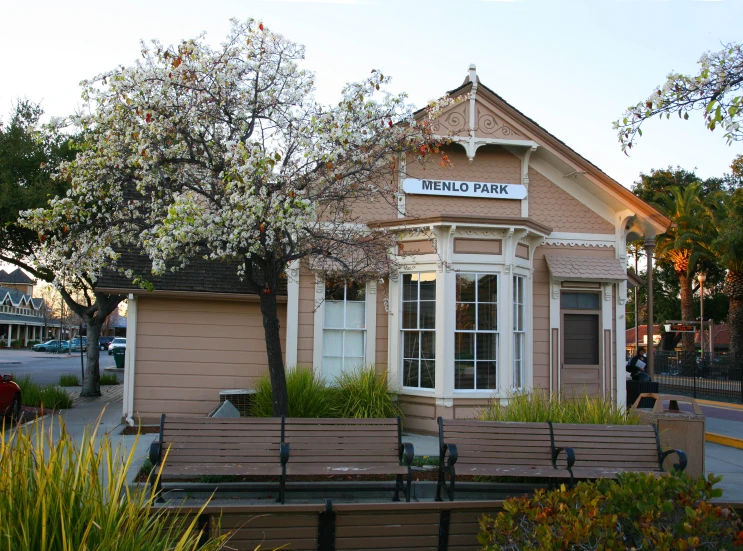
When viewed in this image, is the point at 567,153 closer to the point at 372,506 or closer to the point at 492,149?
the point at 492,149

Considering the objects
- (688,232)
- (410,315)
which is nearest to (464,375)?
(410,315)

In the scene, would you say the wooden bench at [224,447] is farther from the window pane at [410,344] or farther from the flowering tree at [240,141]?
the window pane at [410,344]

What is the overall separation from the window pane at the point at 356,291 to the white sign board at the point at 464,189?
203cm

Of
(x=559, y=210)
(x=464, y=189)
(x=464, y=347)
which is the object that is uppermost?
(x=464, y=189)

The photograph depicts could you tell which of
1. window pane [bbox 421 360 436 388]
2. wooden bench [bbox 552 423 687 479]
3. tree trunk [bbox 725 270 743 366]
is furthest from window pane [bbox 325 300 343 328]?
tree trunk [bbox 725 270 743 366]

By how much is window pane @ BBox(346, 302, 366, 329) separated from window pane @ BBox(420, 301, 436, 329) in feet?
3.92

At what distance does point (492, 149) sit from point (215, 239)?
22.1 feet

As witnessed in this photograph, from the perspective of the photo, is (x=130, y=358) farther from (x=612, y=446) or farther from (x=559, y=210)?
(x=559, y=210)

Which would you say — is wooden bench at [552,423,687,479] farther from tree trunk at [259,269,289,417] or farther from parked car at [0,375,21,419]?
parked car at [0,375,21,419]

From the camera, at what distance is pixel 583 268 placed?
44.3 feet

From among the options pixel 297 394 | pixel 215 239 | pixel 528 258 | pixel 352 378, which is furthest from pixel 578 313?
pixel 215 239

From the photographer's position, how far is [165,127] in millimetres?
9281

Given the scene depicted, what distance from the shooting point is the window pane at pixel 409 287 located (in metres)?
12.6

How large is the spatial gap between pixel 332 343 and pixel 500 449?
5.64 metres
